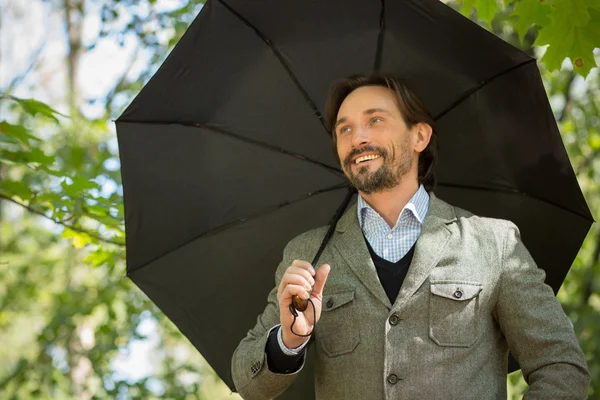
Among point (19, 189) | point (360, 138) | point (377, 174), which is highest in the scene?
point (19, 189)

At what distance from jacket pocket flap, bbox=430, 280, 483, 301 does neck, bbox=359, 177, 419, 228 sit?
1.22 feet

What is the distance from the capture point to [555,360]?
2.47 metres

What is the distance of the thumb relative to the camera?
246 cm

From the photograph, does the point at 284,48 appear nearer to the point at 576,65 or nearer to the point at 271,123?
the point at 271,123

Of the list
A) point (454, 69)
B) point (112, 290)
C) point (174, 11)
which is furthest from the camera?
point (112, 290)

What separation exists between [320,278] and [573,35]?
1567 millimetres

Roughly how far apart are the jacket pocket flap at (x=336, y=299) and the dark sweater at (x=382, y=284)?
0.13 m

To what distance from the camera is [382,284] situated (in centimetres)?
276

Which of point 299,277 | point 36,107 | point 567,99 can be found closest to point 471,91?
point 299,277

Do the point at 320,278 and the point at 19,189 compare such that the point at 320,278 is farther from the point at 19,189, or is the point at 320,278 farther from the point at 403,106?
the point at 19,189

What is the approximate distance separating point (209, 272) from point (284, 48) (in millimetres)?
1008

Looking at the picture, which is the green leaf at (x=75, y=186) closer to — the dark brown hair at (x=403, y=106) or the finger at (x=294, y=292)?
the dark brown hair at (x=403, y=106)

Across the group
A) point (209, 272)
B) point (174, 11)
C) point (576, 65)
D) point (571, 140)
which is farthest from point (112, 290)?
point (576, 65)

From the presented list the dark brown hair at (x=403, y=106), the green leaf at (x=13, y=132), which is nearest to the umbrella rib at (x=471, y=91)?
the dark brown hair at (x=403, y=106)
